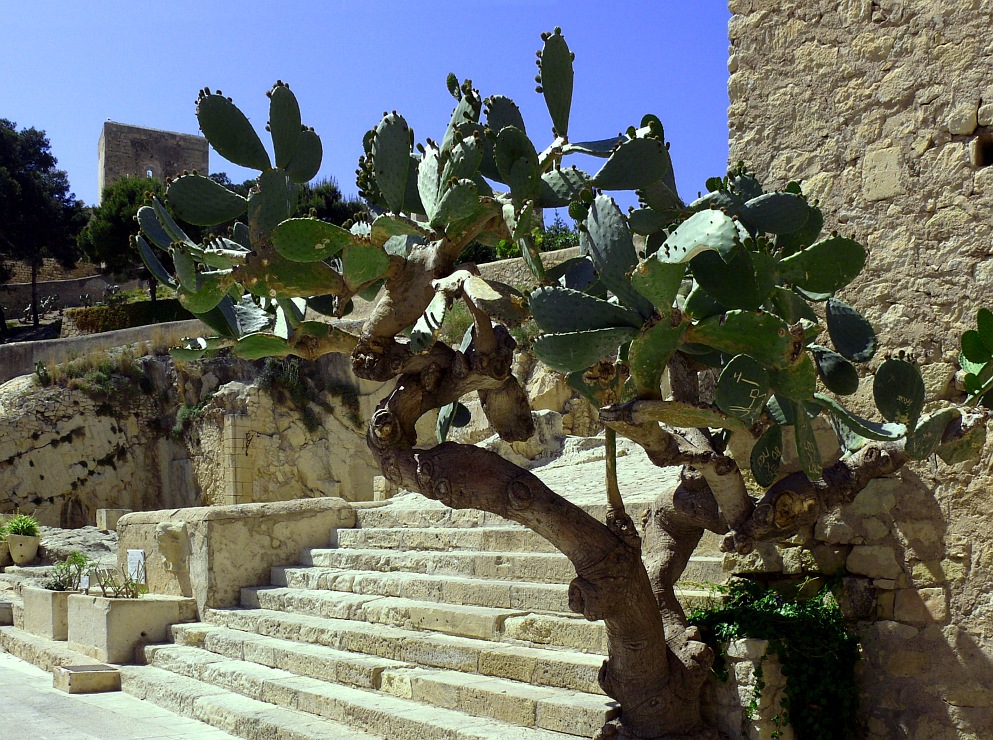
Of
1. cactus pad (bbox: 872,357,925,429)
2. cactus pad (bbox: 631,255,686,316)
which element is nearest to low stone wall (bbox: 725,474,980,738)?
cactus pad (bbox: 872,357,925,429)

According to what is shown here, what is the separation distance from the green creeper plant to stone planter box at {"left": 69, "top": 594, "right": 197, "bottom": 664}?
12.9 ft

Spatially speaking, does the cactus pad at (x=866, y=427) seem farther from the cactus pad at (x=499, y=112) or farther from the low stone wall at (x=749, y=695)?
the cactus pad at (x=499, y=112)

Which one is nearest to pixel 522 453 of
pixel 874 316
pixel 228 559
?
pixel 228 559

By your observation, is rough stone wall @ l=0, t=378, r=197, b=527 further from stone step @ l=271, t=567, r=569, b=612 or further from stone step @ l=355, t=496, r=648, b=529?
stone step @ l=271, t=567, r=569, b=612

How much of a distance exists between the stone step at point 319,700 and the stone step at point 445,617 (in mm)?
578

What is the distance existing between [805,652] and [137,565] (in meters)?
6.43

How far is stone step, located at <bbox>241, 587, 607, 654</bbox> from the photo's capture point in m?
5.06

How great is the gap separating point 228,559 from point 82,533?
7.29 metres

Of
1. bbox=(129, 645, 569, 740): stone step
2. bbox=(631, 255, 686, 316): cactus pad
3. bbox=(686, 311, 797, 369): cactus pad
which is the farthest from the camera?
bbox=(129, 645, 569, 740): stone step

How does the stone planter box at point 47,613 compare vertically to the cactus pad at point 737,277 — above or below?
below

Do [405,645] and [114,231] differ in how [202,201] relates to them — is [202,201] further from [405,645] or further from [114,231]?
[114,231]

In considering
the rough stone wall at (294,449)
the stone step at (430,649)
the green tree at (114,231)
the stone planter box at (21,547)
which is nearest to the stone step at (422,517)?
the stone step at (430,649)

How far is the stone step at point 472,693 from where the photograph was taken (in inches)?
170

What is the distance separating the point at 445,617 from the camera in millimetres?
5777
